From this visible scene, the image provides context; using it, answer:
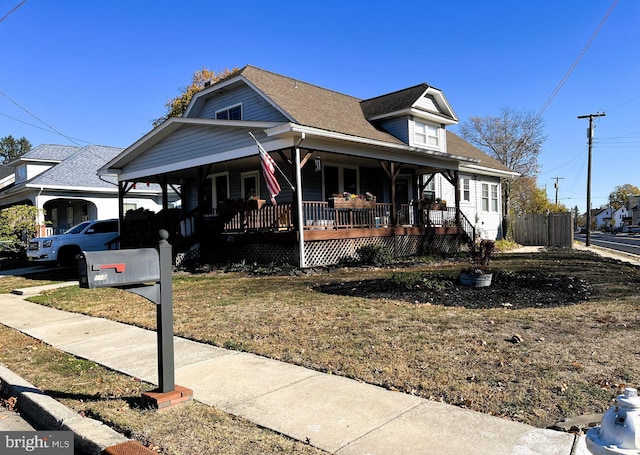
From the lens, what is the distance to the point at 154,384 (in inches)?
180

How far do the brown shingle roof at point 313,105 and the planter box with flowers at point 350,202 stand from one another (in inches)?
78.5

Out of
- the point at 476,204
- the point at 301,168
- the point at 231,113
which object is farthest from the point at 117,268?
the point at 476,204

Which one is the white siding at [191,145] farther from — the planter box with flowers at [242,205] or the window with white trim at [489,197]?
the window with white trim at [489,197]

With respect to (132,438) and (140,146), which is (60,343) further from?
(140,146)

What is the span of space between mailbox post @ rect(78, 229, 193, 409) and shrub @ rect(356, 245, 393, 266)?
10996 millimetres

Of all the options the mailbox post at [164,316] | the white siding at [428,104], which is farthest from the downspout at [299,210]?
the mailbox post at [164,316]

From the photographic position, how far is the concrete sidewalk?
3150 mm

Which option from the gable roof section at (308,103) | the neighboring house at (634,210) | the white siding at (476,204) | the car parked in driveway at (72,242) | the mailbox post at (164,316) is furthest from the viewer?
the neighboring house at (634,210)

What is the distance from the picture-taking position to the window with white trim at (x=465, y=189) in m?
24.2

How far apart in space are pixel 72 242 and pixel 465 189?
711 inches

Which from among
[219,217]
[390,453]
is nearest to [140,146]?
[219,217]

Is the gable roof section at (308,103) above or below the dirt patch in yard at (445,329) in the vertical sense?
above

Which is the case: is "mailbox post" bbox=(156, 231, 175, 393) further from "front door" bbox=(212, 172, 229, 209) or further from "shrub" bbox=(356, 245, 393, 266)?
"front door" bbox=(212, 172, 229, 209)

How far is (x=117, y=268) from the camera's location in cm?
358
